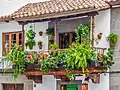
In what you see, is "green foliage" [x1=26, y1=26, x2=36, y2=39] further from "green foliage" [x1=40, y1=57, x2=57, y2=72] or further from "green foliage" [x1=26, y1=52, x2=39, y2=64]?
"green foliage" [x1=40, y1=57, x2=57, y2=72]

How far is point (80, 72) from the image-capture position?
17.0 meters

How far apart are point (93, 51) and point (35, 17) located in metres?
3.43

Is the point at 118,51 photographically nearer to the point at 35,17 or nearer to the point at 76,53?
the point at 76,53

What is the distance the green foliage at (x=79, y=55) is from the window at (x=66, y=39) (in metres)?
2.10

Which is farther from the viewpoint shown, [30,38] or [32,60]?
[30,38]

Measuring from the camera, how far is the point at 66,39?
19.5 meters

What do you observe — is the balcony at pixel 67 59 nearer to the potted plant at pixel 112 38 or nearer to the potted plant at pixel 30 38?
the potted plant at pixel 30 38

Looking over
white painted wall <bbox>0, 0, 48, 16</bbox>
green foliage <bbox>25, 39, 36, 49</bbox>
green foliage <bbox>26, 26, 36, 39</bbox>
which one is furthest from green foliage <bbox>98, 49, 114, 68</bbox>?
white painted wall <bbox>0, 0, 48, 16</bbox>

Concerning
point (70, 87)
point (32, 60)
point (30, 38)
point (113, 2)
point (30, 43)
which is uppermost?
point (113, 2)

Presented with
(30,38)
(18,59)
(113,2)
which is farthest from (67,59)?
(30,38)

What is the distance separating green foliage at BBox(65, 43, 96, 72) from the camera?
1662cm

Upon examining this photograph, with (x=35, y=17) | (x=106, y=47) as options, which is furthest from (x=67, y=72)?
(x=35, y=17)

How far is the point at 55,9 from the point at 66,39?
1.70m

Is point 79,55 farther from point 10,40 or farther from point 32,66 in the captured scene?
point 10,40
